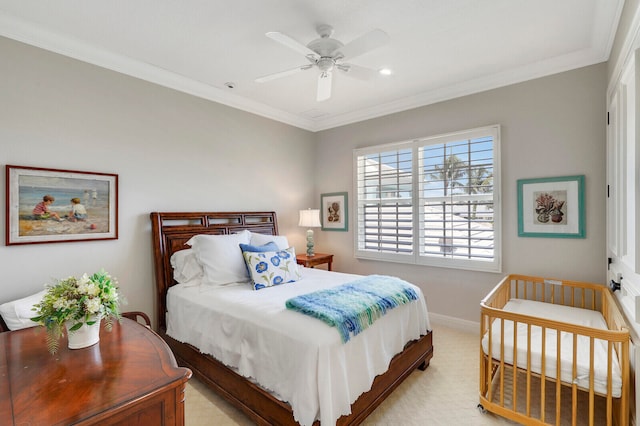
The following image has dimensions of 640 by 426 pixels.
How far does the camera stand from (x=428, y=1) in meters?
2.01

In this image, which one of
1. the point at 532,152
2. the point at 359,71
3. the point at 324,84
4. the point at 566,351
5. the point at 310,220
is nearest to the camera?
the point at 566,351

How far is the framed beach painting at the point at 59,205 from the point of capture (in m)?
2.21

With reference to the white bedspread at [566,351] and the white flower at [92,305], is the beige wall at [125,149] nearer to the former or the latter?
the white flower at [92,305]

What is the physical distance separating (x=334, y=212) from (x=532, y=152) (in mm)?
2494

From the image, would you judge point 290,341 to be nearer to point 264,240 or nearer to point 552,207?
point 264,240

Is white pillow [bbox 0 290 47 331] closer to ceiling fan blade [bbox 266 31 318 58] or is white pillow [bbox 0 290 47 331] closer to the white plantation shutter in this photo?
ceiling fan blade [bbox 266 31 318 58]

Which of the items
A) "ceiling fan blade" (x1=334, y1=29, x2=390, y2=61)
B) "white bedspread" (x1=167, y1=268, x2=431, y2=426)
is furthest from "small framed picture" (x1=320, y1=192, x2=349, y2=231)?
"ceiling fan blade" (x1=334, y1=29, x2=390, y2=61)

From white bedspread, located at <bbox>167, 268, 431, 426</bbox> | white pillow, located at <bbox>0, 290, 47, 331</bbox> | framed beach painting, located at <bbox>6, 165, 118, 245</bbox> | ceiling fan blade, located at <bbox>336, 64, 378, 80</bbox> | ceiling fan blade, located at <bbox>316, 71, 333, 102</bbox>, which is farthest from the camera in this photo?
ceiling fan blade, located at <bbox>316, 71, 333, 102</bbox>

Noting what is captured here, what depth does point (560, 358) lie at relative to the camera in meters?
1.80

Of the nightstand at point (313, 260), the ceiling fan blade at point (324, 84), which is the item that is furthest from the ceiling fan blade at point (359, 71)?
the nightstand at point (313, 260)

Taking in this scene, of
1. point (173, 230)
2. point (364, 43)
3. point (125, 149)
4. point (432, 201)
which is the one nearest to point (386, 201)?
point (432, 201)

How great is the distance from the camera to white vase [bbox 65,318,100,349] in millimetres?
1377

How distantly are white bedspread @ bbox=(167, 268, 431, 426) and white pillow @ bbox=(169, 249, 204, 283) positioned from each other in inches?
5.6

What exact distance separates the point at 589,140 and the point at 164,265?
4039mm
